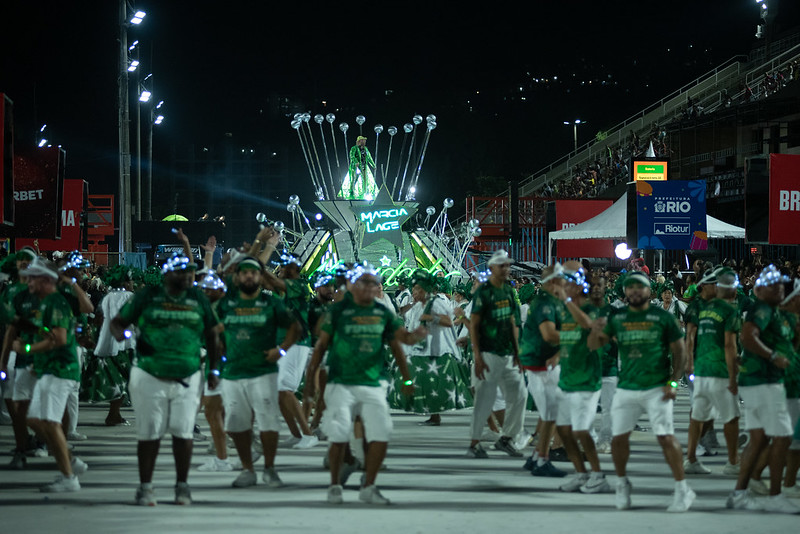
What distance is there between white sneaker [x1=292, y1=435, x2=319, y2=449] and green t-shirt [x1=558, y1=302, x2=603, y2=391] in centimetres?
345

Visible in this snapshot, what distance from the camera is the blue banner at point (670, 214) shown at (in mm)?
17250

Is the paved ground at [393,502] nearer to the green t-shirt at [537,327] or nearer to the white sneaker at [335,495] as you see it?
the white sneaker at [335,495]

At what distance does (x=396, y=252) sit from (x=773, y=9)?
3654cm

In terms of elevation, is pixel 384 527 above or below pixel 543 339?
below

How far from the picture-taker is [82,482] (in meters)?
9.21

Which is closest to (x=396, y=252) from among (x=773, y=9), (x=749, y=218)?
(x=749, y=218)

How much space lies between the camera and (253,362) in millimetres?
8859

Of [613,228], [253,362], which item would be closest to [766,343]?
[253,362]

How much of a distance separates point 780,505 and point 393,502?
2871 millimetres

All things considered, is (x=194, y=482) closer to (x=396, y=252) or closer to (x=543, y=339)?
(x=543, y=339)

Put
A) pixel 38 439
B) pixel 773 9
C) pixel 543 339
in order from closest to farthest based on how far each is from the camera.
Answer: pixel 543 339 < pixel 38 439 < pixel 773 9

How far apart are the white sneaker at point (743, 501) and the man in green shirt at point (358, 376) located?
260cm

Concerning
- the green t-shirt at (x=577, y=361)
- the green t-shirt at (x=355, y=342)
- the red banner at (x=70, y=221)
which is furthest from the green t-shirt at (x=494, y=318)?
the red banner at (x=70, y=221)

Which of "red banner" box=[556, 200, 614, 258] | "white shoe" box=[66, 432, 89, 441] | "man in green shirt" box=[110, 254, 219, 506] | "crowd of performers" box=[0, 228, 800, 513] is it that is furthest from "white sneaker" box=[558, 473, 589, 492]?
"red banner" box=[556, 200, 614, 258]
